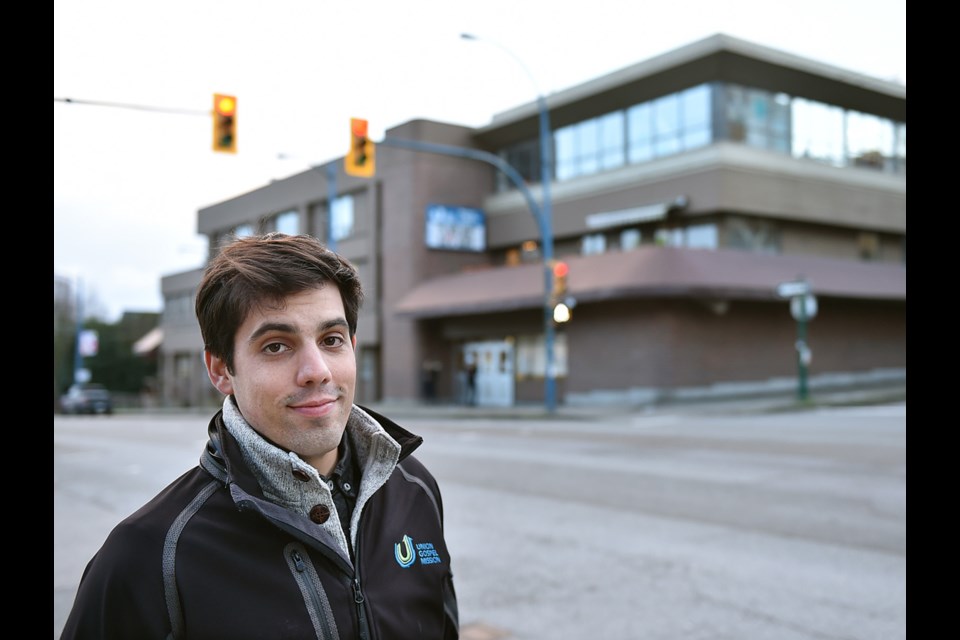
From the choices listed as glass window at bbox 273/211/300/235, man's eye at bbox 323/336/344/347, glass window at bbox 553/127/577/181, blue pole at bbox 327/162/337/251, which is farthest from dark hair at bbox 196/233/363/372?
glass window at bbox 273/211/300/235

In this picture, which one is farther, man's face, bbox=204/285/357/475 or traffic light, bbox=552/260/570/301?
traffic light, bbox=552/260/570/301

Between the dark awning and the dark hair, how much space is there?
1016 inches

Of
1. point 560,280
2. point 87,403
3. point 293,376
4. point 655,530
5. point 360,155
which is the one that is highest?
point 360,155

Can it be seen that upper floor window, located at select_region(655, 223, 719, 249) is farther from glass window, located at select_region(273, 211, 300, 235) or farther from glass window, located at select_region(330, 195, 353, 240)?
glass window, located at select_region(273, 211, 300, 235)

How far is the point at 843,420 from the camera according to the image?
20.3 meters

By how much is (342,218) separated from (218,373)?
1616 inches

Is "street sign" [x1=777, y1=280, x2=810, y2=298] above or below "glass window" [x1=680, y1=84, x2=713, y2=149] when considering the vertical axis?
below

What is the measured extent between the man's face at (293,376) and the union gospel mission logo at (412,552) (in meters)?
0.29

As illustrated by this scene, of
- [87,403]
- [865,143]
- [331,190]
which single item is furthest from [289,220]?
[865,143]

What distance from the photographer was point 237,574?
173cm

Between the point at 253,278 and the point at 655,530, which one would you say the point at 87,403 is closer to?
the point at 655,530

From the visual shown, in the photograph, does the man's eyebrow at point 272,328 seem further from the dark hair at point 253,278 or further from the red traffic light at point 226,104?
the red traffic light at point 226,104

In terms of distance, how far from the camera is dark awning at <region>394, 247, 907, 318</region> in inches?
1084
